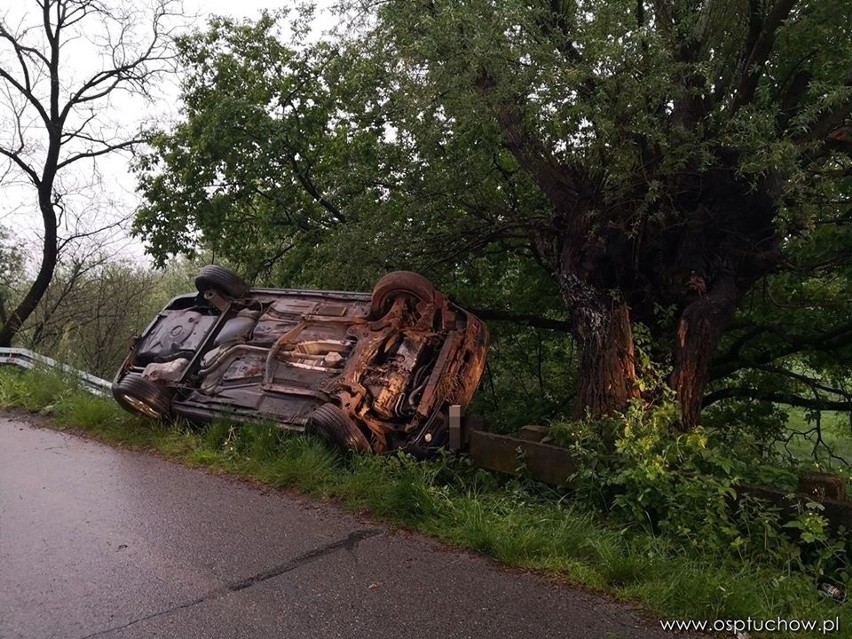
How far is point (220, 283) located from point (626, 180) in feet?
16.3

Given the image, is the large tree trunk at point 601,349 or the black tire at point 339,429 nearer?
the black tire at point 339,429

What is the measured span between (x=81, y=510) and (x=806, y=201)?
22.5ft

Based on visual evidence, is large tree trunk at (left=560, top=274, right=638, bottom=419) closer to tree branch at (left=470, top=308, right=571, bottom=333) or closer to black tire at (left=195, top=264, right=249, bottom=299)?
tree branch at (left=470, top=308, right=571, bottom=333)

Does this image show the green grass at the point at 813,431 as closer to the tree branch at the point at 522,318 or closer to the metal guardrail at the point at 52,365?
the tree branch at the point at 522,318

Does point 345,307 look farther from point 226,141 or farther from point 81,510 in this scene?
point 226,141

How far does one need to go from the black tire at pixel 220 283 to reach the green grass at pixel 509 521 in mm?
1848

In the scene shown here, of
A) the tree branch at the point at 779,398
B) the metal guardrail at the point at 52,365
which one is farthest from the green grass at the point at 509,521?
the tree branch at the point at 779,398

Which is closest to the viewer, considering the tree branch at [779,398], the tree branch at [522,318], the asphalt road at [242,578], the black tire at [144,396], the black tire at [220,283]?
the asphalt road at [242,578]

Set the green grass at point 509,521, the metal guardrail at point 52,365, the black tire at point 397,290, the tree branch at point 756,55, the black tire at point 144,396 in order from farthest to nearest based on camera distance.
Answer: the metal guardrail at point 52,365
the black tire at point 144,396
the black tire at point 397,290
the tree branch at point 756,55
the green grass at point 509,521

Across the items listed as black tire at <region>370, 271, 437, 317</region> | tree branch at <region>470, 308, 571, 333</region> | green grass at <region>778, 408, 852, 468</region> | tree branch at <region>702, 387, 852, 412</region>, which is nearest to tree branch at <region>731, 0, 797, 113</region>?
black tire at <region>370, 271, 437, 317</region>

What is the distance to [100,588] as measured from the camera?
3672 mm

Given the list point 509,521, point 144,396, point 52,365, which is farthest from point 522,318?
point 52,365

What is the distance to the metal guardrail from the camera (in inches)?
364

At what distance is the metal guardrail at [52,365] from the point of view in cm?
923
